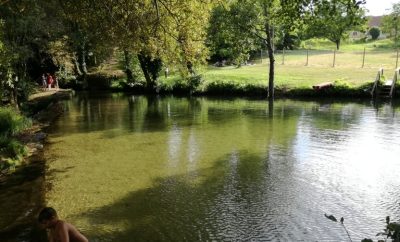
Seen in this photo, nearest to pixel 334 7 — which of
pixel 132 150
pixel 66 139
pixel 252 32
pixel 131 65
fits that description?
pixel 132 150

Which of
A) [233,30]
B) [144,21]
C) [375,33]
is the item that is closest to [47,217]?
[144,21]

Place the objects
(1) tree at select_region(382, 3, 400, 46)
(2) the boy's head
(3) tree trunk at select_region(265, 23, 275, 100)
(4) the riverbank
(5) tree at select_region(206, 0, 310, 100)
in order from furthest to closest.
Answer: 1. (1) tree at select_region(382, 3, 400, 46)
2. (3) tree trunk at select_region(265, 23, 275, 100)
3. (5) tree at select_region(206, 0, 310, 100)
4. (4) the riverbank
5. (2) the boy's head

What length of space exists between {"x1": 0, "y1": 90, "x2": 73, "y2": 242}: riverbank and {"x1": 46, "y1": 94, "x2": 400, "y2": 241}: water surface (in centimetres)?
53

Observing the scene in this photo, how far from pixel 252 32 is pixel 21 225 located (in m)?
25.2

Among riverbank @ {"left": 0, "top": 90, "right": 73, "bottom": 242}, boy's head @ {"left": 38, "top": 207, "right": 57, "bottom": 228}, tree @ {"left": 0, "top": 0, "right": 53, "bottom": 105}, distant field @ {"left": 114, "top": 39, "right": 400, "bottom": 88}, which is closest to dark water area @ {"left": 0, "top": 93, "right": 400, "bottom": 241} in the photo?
riverbank @ {"left": 0, "top": 90, "right": 73, "bottom": 242}

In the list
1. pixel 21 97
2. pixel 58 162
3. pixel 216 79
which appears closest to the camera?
pixel 58 162

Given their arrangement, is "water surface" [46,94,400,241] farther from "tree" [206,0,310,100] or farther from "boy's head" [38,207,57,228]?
"tree" [206,0,310,100]

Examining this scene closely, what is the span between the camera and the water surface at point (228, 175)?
36.0 feet

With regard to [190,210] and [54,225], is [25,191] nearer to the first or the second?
[190,210]

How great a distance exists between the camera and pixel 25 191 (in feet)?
45.6

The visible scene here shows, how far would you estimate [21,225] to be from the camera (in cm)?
1134

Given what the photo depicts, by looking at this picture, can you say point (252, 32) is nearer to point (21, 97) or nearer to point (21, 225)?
point (21, 97)

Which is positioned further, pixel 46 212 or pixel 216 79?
pixel 216 79

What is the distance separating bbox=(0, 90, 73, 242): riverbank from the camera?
11109mm
